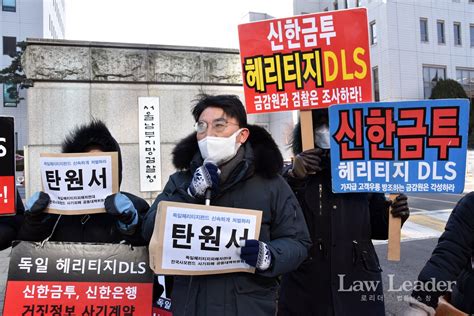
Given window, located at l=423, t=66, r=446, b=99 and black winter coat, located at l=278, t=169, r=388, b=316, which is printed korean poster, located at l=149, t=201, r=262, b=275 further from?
window, located at l=423, t=66, r=446, b=99

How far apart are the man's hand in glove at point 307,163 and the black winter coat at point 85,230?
1.10 meters

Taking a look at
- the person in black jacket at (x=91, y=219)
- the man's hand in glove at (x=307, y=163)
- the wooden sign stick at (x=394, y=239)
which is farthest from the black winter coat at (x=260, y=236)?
the wooden sign stick at (x=394, y=239)

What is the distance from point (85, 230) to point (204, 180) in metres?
1.27

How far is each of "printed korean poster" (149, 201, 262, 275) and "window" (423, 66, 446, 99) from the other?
104 ft

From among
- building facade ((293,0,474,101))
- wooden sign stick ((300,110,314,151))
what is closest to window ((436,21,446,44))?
Answer: building facade ((293,0,474,101))

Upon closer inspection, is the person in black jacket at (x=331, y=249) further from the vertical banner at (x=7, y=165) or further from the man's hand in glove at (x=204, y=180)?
the vertical banner at (x=7, y=165)

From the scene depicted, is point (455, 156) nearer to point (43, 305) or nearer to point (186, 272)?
point (186, 272)

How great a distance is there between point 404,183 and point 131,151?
5497 millimetres

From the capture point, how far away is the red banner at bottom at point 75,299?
8.30ft

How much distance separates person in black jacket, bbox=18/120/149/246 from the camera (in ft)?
8.26

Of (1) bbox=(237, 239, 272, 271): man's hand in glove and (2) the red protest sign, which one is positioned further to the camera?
(2) the red protest sign

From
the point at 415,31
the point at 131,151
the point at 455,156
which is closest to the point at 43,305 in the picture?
the point at 455,156

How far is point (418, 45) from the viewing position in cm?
3017

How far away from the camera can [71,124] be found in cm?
675
